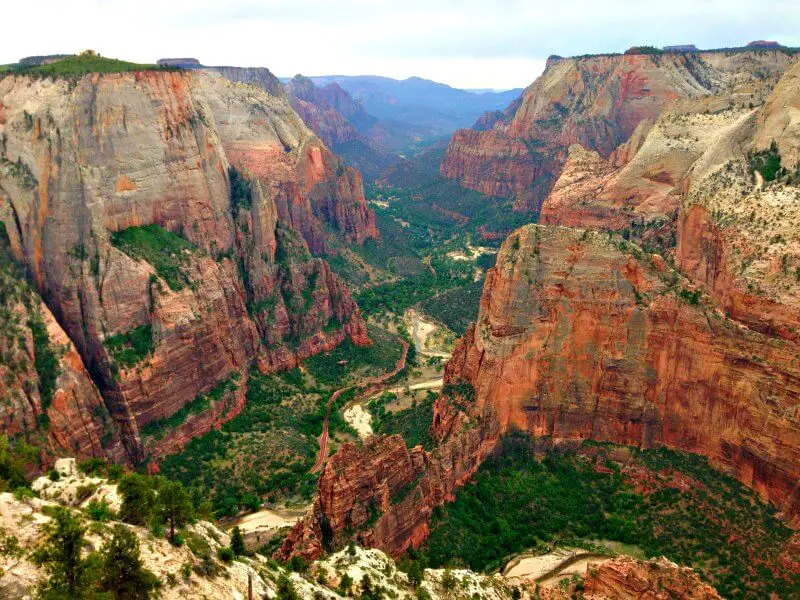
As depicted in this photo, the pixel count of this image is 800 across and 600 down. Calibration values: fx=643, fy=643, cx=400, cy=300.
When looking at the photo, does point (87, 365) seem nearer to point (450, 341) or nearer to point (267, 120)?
point (450, 341)

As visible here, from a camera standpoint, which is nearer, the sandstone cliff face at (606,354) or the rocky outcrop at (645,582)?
the rocky outcrop at (645,582)

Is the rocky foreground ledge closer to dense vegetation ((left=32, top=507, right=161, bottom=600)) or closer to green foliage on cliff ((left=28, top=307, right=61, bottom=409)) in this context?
dense vegetation ((left=32, top=507, right=161, bottom=600))

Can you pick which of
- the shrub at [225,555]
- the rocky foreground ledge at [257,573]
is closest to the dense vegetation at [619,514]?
the rocky foreground ledge at [257,573]

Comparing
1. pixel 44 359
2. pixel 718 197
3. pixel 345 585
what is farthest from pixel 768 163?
pixel 44 359

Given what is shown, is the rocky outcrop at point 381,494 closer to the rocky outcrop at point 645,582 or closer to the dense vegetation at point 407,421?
the dense vegetation at point 407,421

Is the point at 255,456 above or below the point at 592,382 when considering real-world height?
below

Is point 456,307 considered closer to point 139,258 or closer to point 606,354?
point 606,354

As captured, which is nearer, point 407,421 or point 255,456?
point 407,421
